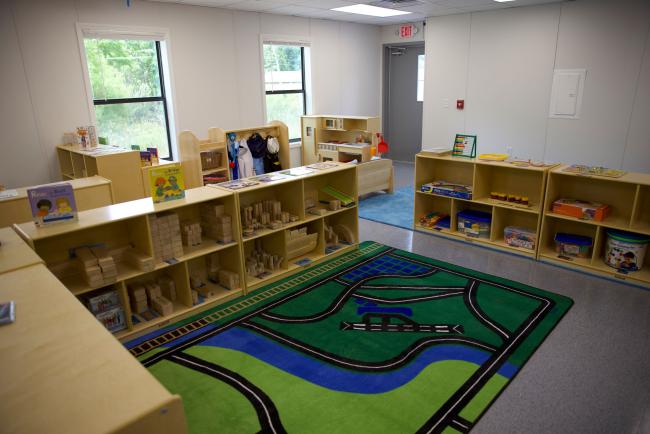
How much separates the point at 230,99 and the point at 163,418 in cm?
662

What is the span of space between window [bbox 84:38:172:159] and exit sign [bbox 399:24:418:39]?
5.19m

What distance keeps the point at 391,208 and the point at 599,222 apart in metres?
2.94

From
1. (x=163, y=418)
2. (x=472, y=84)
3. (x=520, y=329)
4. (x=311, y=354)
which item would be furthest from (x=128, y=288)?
(x=472, y=84)

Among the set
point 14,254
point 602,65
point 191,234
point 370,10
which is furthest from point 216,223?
point 602,65

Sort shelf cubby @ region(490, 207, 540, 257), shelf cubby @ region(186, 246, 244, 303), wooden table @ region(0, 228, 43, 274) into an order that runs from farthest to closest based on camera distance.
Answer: shelf cubby @ region(490, 207, 540, 257)
shelf cubby @ region(186, 246, 244, 303)
wooden table @ region(0, 228, 43, 274)

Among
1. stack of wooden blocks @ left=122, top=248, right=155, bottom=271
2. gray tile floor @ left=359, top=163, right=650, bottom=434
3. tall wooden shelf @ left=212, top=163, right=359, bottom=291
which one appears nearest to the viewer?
gray tile floor @ left=359, top=163, right=650, bottom=434

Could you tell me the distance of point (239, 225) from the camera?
3.88m

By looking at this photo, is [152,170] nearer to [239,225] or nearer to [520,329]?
[239,225]

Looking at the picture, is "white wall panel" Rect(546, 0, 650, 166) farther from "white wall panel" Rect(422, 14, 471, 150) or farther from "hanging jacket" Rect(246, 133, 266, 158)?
"hanging jacket" Rect(246, 133, 266, 158)

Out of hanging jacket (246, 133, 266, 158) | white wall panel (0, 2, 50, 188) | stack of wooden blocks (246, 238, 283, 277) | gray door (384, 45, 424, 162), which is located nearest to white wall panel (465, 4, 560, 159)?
gray door (384, 45, 424, 162)

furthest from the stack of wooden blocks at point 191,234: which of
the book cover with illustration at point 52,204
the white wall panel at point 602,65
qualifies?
the white wall panel at point 602,65

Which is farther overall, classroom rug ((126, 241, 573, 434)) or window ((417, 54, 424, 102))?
window ((417, 54, 424, 102))

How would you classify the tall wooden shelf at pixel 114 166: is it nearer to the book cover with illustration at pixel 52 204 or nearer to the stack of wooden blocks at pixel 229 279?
the stack of wooden blocks at pixel 229 279

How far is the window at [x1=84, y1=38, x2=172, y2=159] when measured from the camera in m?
6.02
